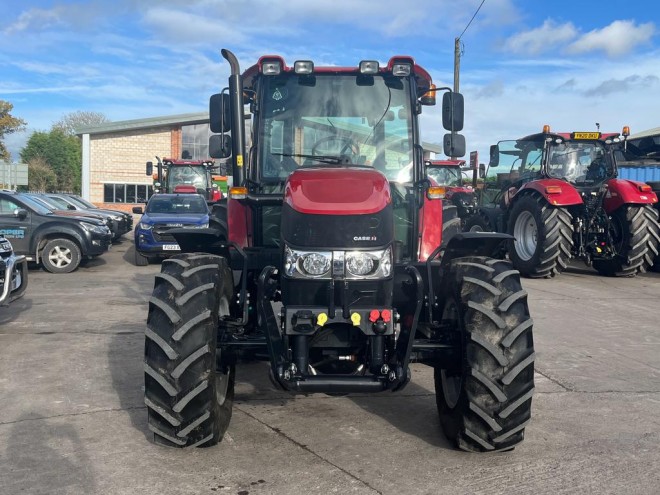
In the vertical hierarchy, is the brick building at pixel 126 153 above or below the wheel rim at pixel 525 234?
above

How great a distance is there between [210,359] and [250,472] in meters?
0.67

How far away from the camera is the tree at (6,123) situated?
4700cm

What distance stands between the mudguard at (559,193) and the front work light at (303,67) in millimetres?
7485

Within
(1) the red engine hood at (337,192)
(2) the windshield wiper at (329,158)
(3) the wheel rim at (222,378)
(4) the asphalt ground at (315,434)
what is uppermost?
(2) the windshield wiper at (329,158)

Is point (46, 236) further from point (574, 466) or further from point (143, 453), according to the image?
point (574, 466)

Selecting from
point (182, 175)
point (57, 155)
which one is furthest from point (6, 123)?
point (182, 175)

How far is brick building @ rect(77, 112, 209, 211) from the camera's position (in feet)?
113

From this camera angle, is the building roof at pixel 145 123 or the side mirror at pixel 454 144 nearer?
the side mirror at pixel 454 144

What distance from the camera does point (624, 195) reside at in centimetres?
1161

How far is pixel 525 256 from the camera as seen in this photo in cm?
1269

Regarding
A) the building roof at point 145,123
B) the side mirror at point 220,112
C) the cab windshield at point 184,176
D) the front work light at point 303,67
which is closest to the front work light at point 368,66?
the front work light at point 303,67

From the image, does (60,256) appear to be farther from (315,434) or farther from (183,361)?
(183,361)

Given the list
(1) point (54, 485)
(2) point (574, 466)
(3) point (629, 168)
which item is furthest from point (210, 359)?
(3) point (629, 168)

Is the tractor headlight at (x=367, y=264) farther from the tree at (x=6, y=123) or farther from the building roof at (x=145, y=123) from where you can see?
the tree at (x=6, y=123)
